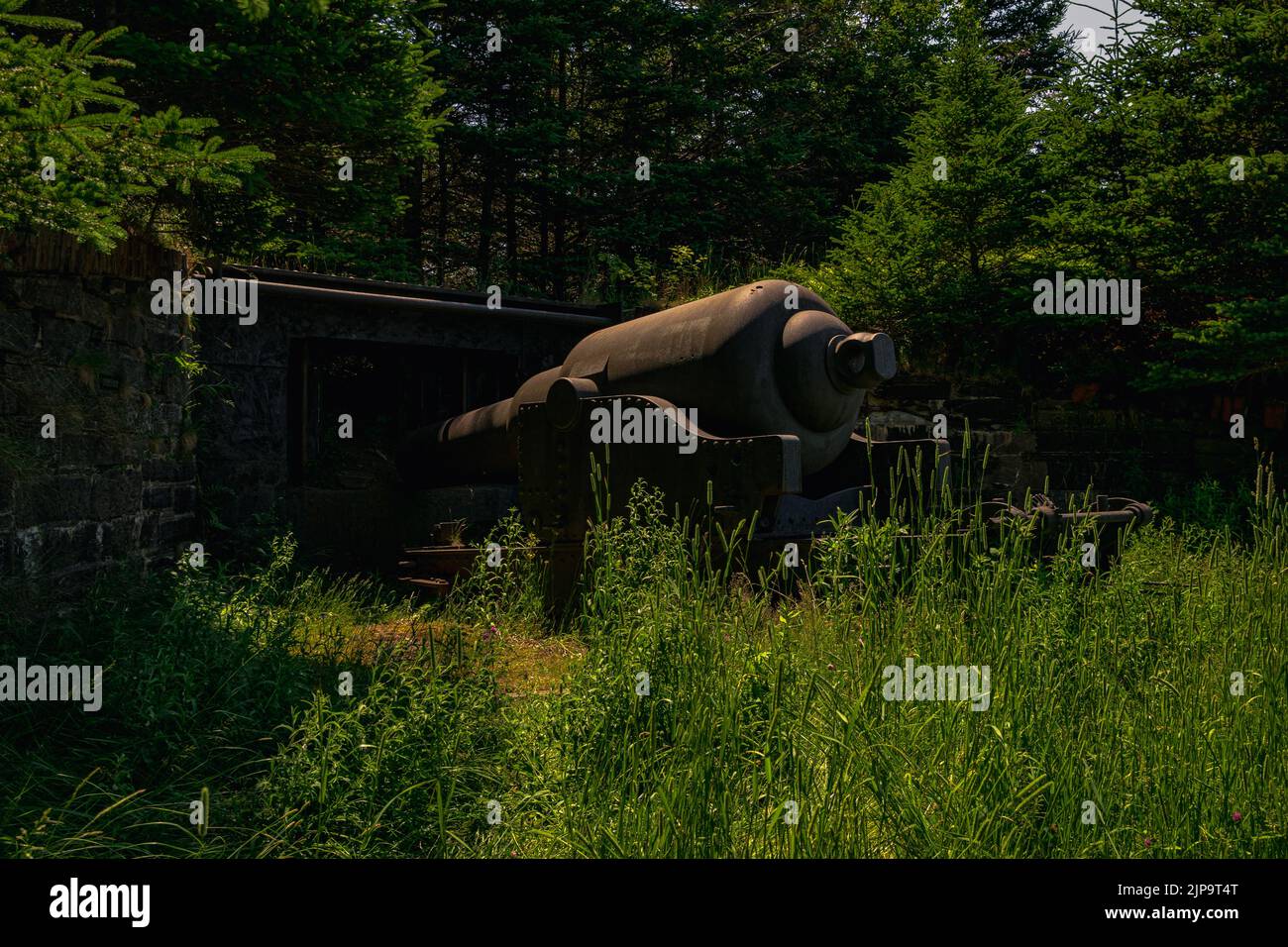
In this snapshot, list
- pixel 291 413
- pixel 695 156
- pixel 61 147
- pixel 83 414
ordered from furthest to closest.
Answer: pixel 695 156 < pixel 291 413 < pixel 83 414 < pixel 61 147

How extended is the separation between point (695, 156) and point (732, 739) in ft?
56.9

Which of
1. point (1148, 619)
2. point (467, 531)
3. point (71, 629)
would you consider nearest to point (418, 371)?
point (467, 531)

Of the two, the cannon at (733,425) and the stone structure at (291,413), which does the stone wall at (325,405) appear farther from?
the cannon at (733,425)

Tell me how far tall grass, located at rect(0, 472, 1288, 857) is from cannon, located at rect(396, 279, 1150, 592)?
155 centimetres

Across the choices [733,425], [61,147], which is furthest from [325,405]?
[61,147]

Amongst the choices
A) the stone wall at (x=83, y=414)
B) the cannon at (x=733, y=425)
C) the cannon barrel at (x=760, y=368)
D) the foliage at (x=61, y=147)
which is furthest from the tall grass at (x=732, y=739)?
the cannon barrel at (x=760, y=368)

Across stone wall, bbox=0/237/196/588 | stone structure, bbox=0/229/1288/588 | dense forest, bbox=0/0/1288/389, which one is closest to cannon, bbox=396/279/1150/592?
stone structure, bbox=0/229/1288/588

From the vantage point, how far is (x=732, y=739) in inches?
112

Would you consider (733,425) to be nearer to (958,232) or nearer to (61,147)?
(61,147)

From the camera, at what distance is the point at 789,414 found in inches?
236

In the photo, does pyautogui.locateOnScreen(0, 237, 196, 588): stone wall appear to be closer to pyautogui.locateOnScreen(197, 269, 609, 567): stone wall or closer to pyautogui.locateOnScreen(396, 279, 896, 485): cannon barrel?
pyautogui.locateOnScreen(197, 269, 609, 567): stone wall

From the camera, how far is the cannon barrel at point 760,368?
584 cm

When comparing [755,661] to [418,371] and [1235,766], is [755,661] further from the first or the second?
[418,371]

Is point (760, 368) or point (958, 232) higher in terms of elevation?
point (958, 232)
